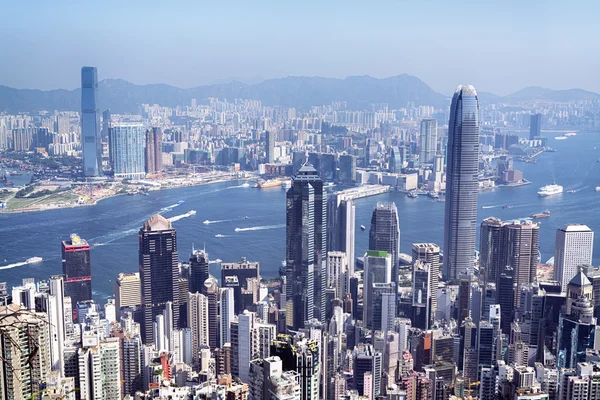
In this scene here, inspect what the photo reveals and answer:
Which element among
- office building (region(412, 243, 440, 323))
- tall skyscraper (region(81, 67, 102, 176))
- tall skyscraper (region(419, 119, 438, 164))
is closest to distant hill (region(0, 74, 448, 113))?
tall skyscraper (region(81, 67, 102, 176))

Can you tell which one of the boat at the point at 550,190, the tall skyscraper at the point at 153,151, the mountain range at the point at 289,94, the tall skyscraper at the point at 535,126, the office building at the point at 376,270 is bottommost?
the office building at the point at 376,270

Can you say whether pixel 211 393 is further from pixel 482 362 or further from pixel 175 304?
pixel 175 304

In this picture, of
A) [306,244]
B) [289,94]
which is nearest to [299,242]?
[306,244]

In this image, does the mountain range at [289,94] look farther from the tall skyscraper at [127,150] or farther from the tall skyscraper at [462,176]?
the tall skyscraper at [127,150]

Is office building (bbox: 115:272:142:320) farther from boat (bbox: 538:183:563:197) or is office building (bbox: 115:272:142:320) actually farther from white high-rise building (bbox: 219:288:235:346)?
boat (bbox: 538:183:563:197)

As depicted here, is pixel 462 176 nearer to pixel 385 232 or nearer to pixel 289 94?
pixel 385 232

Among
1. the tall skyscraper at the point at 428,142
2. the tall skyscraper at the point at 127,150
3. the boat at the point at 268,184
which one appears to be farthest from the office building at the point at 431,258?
the tall skyscraper at the point at 127,150
